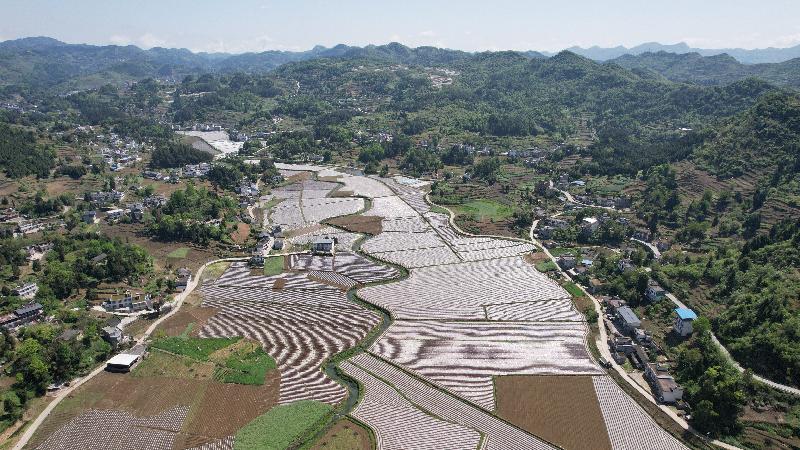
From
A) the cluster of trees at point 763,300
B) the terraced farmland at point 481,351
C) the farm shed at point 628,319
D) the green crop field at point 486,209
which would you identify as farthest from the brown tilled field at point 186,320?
the cluster of trees at point 763,300

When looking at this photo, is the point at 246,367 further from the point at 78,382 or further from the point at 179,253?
the point at 179,253

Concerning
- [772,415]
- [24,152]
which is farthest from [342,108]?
[772,415]

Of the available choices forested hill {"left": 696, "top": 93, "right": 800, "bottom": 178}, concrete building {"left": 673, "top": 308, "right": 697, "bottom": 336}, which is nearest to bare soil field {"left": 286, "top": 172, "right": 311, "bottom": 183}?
forested hill {"left": 696, "top": 93, "right": 800, "bottom": 178}

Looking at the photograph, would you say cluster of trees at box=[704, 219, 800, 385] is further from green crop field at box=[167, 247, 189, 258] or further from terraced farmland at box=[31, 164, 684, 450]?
green crop field at box=[167, 247, 189, 258]

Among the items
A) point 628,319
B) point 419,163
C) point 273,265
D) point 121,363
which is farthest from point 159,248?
point 419,163

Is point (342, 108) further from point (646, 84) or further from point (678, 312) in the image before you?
point (678, 312)
